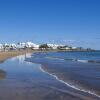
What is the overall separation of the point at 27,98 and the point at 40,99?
2.25 feet

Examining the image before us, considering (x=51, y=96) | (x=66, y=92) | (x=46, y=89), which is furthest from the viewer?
(x=46, y=89)

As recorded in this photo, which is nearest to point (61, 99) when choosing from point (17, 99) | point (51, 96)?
point (51, 96)

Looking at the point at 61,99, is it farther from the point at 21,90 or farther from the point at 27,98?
the point at 21,90

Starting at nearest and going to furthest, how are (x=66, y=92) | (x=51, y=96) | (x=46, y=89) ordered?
(x=51, y=96) → (x=66, y=92) → (x=46, y=89)

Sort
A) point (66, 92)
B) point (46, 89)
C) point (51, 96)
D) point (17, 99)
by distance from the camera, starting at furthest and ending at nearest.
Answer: point (46, 89) < point (66, 92) < point (51, 96) < point (17, 99)

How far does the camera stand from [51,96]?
15.0m

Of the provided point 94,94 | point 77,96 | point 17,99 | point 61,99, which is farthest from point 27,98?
point 94,94

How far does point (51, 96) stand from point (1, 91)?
10.6ft

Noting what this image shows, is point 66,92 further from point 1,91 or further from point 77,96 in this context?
point 1,91

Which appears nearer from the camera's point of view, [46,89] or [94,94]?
[94,94]

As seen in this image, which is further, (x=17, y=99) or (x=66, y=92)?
(x=66, y=92)

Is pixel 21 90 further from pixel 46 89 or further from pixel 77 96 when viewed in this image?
pixel 77 96

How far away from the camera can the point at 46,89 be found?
17516 mm

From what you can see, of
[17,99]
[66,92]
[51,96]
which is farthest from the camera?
[66,92]
